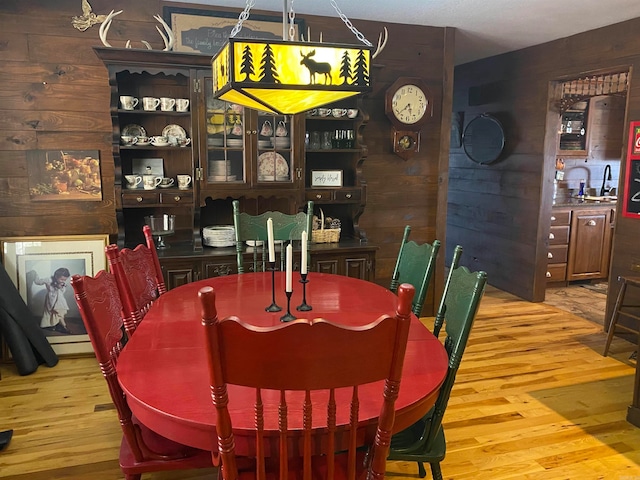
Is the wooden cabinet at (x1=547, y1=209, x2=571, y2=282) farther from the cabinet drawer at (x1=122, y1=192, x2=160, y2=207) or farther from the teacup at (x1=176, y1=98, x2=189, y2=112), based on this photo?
the cabinet drawer at (x1=122, y1=192, x2=160, y2=207)

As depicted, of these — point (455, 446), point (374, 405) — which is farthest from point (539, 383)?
point (374, 405)

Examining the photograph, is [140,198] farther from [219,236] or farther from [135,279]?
[135,279]

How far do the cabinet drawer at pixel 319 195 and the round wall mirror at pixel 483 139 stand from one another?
229cm

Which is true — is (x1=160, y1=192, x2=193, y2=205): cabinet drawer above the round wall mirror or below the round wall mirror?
below

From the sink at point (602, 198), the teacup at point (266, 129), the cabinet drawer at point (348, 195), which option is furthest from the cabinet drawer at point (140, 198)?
the sink at point (602, 198)

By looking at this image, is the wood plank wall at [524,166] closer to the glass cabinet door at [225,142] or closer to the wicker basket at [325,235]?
the wicker basket at [325,235]

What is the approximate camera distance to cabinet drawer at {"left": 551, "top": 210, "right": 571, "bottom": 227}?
509cm

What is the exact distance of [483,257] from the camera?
223 inches

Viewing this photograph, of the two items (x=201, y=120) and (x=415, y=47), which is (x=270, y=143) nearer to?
(x=201, y=120)

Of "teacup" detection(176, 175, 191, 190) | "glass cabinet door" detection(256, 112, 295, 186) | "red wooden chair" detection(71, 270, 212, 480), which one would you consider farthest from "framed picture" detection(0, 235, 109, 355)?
"red wooden chair" detection(71, 270, 212, 480)

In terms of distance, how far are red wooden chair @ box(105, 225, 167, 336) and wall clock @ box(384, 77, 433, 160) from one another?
7.63ft

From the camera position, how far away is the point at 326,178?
3916 millimetres

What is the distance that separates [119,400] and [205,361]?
280 millimetres

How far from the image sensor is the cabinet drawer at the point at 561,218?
5.09 meters
